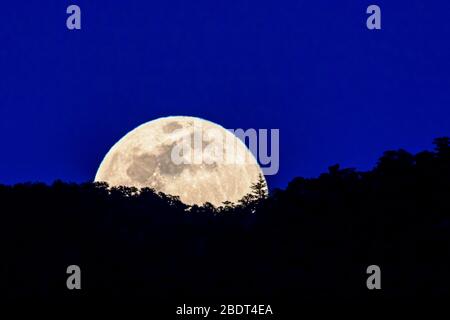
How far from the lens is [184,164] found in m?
53.4

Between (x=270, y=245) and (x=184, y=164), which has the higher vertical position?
(x=184, y=164)

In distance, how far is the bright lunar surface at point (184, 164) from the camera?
52375mm

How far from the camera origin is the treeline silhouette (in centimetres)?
2842

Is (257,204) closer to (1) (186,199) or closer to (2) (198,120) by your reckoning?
(1) (186,199)

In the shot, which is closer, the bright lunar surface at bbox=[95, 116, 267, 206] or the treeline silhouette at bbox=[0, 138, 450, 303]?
the treeline silhouette at bbox=[0, 138, 450, 303]

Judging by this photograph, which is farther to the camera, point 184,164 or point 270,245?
point 184,164

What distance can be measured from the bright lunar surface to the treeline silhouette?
16508 mm

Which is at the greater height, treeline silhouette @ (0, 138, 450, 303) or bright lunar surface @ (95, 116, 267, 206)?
bright lunar surface @ (95, 116, 267, 206)

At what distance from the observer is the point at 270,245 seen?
3092 centimetres

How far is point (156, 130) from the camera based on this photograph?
181ft

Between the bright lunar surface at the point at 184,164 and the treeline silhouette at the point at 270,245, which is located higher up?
the bright lunar surface at the point at 184,164

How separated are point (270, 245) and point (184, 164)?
904 inches

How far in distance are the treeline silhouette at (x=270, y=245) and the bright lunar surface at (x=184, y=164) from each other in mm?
16508
